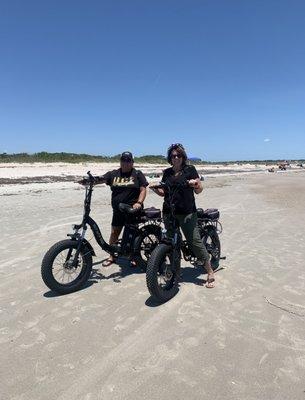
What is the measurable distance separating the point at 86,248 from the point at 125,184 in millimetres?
1322

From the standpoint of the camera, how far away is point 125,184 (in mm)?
6410

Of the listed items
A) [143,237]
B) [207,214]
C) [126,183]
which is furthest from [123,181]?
[207,214]

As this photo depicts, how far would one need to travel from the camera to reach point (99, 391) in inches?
131

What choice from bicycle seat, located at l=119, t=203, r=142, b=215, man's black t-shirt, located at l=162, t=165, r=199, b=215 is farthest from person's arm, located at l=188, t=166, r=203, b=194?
bicycle seat, located at l=119, t=203, r=142, b=215

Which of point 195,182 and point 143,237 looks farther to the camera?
point 143,237

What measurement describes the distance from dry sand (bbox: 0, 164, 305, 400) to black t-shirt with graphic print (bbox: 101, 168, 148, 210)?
1.27m

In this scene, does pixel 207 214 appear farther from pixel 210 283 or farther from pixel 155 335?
pixel 155 335

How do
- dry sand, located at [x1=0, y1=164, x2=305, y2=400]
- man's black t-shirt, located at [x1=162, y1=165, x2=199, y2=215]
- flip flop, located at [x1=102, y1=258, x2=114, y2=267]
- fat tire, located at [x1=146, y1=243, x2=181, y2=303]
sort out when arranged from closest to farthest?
dry sand, located at [x1=0, y1=164, x2=305, y2=400]
fat tire, located at [x1=146, y1=243, x2=181, y2=303]
man's black t-shirt, located at [x1=162, y1=165, x2=199, y2=215]
flip flop, located at [x1=102, y1=258, x2=114, y2=267]

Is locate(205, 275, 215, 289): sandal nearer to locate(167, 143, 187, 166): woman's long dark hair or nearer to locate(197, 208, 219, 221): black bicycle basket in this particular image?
locate(197, 208, 219, 221): black bicycle basket

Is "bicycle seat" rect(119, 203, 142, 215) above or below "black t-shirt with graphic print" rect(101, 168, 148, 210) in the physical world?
below

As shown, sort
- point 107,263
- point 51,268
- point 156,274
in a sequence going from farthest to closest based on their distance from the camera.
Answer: point 107,263 → point 51,268 → point 156,274

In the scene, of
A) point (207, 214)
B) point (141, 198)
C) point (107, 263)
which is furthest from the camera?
point (107, 263)

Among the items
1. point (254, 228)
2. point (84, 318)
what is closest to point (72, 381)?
point (84, 318)

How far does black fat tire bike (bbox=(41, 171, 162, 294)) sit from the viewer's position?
5348mm
